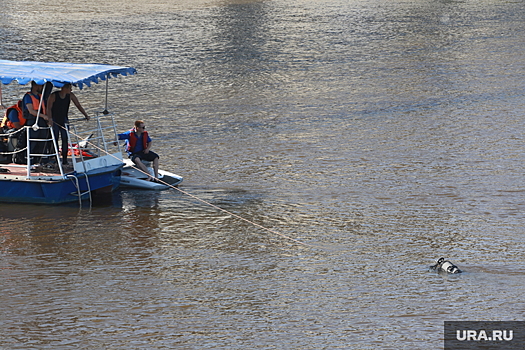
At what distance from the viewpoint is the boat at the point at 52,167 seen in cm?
1308

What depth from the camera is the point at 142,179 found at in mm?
14531

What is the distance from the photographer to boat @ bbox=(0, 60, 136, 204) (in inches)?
515

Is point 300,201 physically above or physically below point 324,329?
above

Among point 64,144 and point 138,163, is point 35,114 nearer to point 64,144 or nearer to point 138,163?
point 64,144

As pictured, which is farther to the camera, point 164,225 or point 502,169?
point 502,169

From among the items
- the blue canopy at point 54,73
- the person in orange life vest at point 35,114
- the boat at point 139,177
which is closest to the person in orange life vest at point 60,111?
the person in orange life vest at point 35,114

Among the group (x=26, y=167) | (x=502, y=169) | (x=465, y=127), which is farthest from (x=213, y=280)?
(x=465, y=127)

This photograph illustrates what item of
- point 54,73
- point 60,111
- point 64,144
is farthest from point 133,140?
point 54,73

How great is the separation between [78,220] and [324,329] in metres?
5.50

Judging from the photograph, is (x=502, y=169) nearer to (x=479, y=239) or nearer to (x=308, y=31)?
(x=479, y=239)

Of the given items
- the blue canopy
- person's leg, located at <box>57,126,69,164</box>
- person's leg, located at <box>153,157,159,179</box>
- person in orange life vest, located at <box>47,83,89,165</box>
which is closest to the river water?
person's leg, located at <box>153,157,159,179</box>

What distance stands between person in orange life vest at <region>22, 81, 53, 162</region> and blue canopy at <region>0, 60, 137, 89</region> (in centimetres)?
30

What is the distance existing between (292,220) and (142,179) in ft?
11.0

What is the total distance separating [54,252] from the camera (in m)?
11.5
